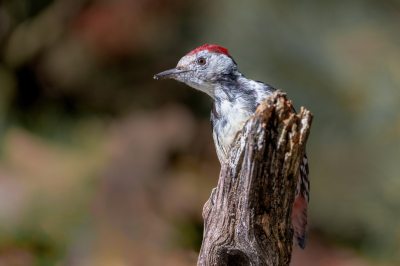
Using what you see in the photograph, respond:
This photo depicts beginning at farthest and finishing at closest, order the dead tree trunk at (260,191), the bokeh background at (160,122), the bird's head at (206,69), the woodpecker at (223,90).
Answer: the bokeh background at (160,122) < the bird's head at (206,69) < the woodpecker at (223,90) < the dead tree trunk at (260,191)

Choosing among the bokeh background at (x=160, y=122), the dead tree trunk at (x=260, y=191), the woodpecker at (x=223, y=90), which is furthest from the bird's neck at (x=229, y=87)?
the bokeh background at (x=160, y=122)

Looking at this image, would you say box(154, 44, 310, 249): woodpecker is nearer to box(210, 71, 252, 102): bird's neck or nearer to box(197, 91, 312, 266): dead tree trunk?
box(210, 71, 252, 102): bird's neck

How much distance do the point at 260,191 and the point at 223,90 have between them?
2.60 ft

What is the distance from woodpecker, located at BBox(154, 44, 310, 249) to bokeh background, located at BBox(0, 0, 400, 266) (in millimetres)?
1698

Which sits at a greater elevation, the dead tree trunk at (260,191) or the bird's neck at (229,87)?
the bird's neck at (229,87)

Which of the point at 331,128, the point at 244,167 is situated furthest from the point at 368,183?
the point at 244,167

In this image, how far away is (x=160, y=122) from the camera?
13.7 ft

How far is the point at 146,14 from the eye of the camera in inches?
160

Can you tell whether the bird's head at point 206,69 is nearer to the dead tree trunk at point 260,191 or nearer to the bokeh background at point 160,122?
the dead tree trunk at point 260,191

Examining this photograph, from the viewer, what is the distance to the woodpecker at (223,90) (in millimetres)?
1912

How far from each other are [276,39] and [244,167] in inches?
110

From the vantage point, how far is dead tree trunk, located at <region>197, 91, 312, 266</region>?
1368 millimetres

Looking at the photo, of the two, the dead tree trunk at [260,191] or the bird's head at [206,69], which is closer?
the dead tree trunk at [260,191]

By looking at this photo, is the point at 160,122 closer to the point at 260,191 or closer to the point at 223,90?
the point at 223,90
